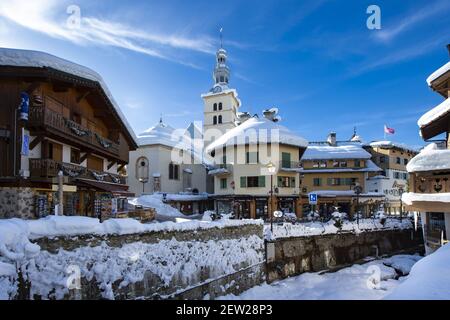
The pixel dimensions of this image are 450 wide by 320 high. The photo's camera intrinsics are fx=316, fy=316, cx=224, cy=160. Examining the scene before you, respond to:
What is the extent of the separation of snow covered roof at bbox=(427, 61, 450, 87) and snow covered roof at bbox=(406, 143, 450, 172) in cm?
633

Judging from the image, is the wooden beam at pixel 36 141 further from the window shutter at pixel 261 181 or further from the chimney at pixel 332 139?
the chimney at pixel 332 139

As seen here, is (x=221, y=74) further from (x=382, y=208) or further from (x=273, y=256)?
(x=273, y=256)

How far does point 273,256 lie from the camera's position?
20.5 metres

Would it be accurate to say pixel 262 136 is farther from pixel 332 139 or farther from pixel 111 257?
pixel 111 257

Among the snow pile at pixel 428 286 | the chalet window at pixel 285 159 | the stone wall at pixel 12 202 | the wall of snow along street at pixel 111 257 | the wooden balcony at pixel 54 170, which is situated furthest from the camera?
the chalet window at pixel 285 159

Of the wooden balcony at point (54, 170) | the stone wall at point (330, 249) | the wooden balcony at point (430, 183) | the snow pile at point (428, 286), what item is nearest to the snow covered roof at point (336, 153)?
the stone wall at point (330, 249)

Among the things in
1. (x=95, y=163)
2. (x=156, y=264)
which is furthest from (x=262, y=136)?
(x=156, y=264)

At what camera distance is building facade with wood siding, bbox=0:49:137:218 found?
15.3 meters

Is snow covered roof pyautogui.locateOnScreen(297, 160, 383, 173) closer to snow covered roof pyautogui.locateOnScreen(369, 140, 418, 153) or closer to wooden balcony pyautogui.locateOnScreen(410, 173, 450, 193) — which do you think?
snow covered roof pyautogui.locateOnScreen(369, 140, 418, 153)

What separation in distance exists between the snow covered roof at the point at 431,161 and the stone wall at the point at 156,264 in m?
9.60

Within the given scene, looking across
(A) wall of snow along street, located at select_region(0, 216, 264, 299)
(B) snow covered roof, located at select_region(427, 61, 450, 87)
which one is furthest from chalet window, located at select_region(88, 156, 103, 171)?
(B) snow covered roof, located at select_region(427, 61, 450, 87)

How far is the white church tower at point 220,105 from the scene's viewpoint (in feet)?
211

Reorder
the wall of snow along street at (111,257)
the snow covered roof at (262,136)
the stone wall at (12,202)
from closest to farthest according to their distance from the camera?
the wall of snow along street at (111,257) < the stone wall at (12,202) < the snow covered roof at (262,136)
